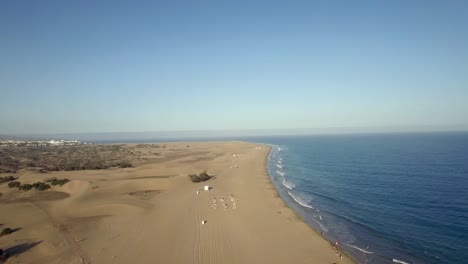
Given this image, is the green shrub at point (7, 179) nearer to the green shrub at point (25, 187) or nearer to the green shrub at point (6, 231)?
the green shrub at point (25, 187)

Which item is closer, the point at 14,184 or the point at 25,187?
the point at 25,187

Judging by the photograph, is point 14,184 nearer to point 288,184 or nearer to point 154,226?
point 154,226

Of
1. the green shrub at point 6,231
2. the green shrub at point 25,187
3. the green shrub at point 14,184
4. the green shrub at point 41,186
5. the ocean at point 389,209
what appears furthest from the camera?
the green shrub at point 14,184

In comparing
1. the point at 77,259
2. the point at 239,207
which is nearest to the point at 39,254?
the point at 77,259

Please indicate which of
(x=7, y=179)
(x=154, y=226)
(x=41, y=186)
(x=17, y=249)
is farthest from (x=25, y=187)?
(x=154, y=226)

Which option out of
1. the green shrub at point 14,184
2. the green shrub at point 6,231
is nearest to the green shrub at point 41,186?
the green shrub at point 14,184

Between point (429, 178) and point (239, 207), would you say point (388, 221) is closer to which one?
point (239, 207)
